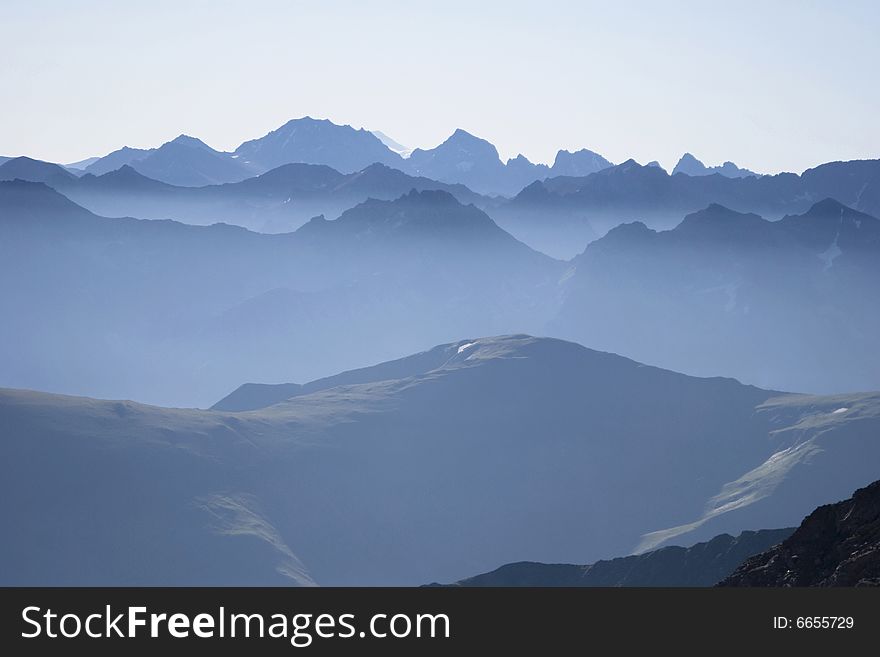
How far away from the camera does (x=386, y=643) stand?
133 ft

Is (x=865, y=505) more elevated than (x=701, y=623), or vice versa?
(x=865, y=505)

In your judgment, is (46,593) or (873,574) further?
(873,574)

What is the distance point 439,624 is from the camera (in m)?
41.6

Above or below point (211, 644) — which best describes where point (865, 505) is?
above

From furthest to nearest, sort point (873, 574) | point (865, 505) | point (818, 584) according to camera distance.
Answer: point (865, 505) → point (818, 584) → point (873, 574)

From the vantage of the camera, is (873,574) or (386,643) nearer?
(386,643)

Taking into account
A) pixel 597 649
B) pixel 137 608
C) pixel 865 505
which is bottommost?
pixel 597 649

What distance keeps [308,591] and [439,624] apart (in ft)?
16.2

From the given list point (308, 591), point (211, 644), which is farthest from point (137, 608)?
point (308, 591)

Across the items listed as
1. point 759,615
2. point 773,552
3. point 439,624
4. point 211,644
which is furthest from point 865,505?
point 211,644

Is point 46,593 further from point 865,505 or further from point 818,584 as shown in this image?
point 865,505

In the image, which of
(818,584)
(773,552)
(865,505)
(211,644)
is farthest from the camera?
(773,552)

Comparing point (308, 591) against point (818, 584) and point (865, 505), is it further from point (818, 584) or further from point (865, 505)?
point (865, 505)

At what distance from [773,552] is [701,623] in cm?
3494
